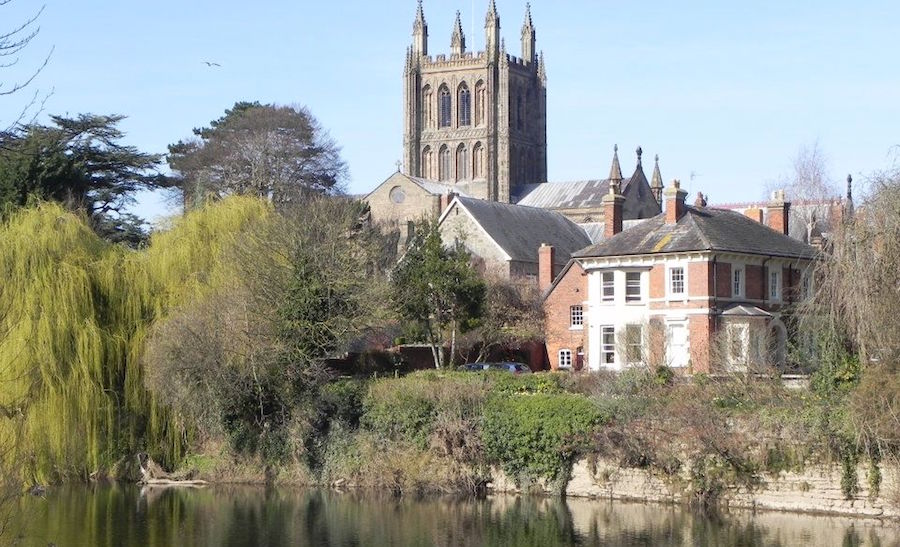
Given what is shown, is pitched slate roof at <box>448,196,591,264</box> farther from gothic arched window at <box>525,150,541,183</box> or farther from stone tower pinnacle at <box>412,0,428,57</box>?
stone tower pinnacle at <box>412,0,428,57</box>

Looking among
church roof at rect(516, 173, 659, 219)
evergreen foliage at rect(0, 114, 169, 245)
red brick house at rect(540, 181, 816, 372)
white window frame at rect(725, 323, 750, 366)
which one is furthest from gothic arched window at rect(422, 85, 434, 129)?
white window frame at rect(725, 323, 750, 366)

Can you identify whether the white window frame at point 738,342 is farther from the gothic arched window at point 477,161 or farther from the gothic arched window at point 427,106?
the gothic arched window at point 427,106

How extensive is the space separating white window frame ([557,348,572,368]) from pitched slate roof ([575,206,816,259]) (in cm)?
802

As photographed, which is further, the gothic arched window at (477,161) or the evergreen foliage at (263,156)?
the gothic arched window at (477,161)

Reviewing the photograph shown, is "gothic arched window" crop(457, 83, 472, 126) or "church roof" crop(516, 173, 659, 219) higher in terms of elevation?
"gothic arched window" crop(457, 83, 472, 126)

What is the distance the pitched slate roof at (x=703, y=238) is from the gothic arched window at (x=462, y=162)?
63.5 m

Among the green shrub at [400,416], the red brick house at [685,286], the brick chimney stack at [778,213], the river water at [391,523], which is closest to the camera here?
the river water at [391,523]

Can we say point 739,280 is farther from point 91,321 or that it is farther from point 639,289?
point 91,321

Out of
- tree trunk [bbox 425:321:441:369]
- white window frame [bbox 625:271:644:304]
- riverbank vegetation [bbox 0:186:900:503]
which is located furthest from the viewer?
tree trunk [bbox 425:321:441:369]

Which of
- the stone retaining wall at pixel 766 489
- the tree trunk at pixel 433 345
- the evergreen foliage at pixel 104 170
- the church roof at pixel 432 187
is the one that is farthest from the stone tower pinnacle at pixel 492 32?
the stone retaining wall at pixel 766 489

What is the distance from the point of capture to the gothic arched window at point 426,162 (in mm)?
111375

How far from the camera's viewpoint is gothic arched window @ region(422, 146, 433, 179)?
11138 cm

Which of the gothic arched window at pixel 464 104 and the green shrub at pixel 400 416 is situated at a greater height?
the gothic arched window at pixel 464 104

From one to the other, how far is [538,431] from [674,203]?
45.4ft
